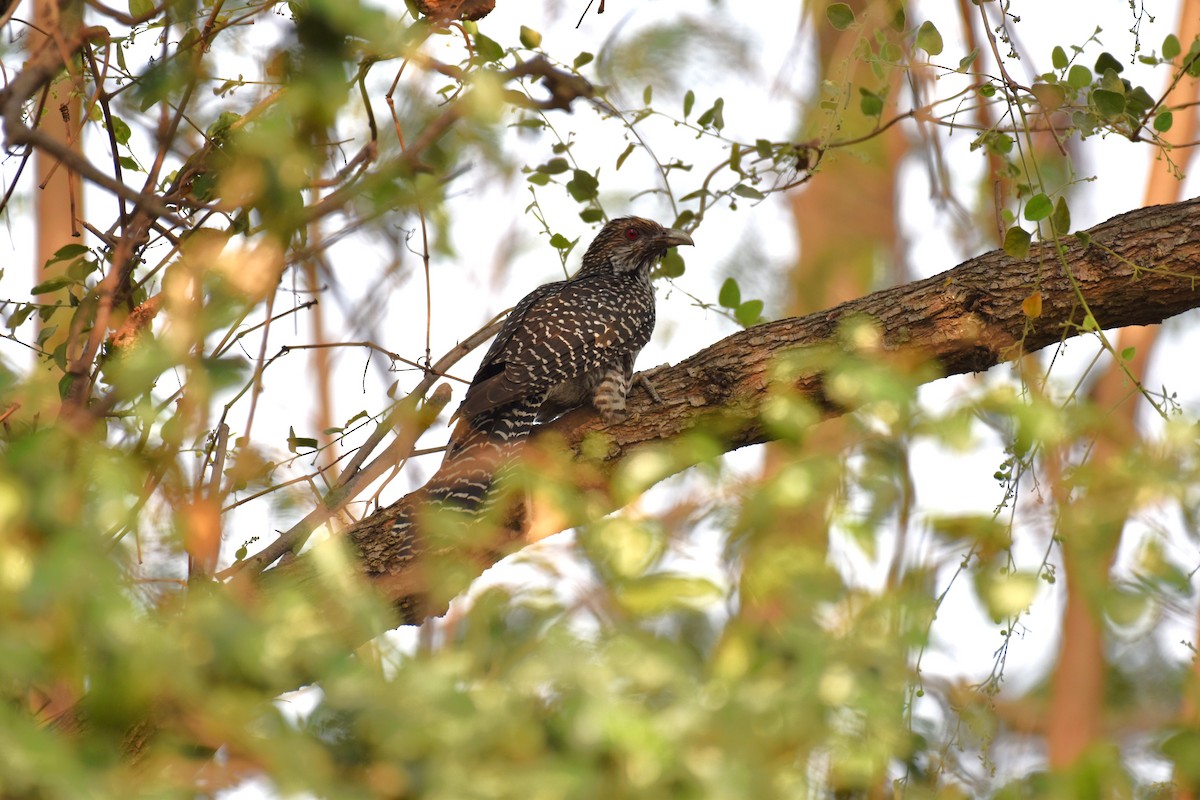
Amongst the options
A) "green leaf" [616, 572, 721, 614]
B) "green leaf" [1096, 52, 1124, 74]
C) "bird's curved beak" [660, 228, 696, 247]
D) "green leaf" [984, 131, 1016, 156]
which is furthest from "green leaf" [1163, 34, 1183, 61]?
"green leaf" [616, 572, 721, 614]

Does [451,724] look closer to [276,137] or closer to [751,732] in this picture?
[751,732]

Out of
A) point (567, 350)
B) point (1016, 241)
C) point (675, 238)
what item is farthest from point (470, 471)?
point (675, 238)

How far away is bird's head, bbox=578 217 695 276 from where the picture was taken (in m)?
6.75

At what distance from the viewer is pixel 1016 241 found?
12.1 ft

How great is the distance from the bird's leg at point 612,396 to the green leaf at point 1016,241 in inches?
66.7

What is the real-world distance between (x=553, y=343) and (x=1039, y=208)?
2.47 meters

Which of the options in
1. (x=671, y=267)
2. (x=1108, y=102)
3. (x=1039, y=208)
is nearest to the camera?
(x=1039, y=208)

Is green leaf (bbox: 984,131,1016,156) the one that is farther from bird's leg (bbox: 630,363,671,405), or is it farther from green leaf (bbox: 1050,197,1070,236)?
bird's leg (bbox: 630,363,671,405)

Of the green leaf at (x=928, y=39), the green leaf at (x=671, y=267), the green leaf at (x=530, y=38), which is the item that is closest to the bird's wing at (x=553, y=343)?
the green leaf at (x=671, y=267)

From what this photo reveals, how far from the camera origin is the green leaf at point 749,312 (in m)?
5.26

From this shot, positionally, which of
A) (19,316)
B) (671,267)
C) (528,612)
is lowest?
(528,612)

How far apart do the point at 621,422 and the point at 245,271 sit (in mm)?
3076

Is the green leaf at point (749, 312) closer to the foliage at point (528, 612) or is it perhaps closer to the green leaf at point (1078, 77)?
the green leaf at point (1078, 77)

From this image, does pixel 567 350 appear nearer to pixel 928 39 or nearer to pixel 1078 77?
pixel 928 39
